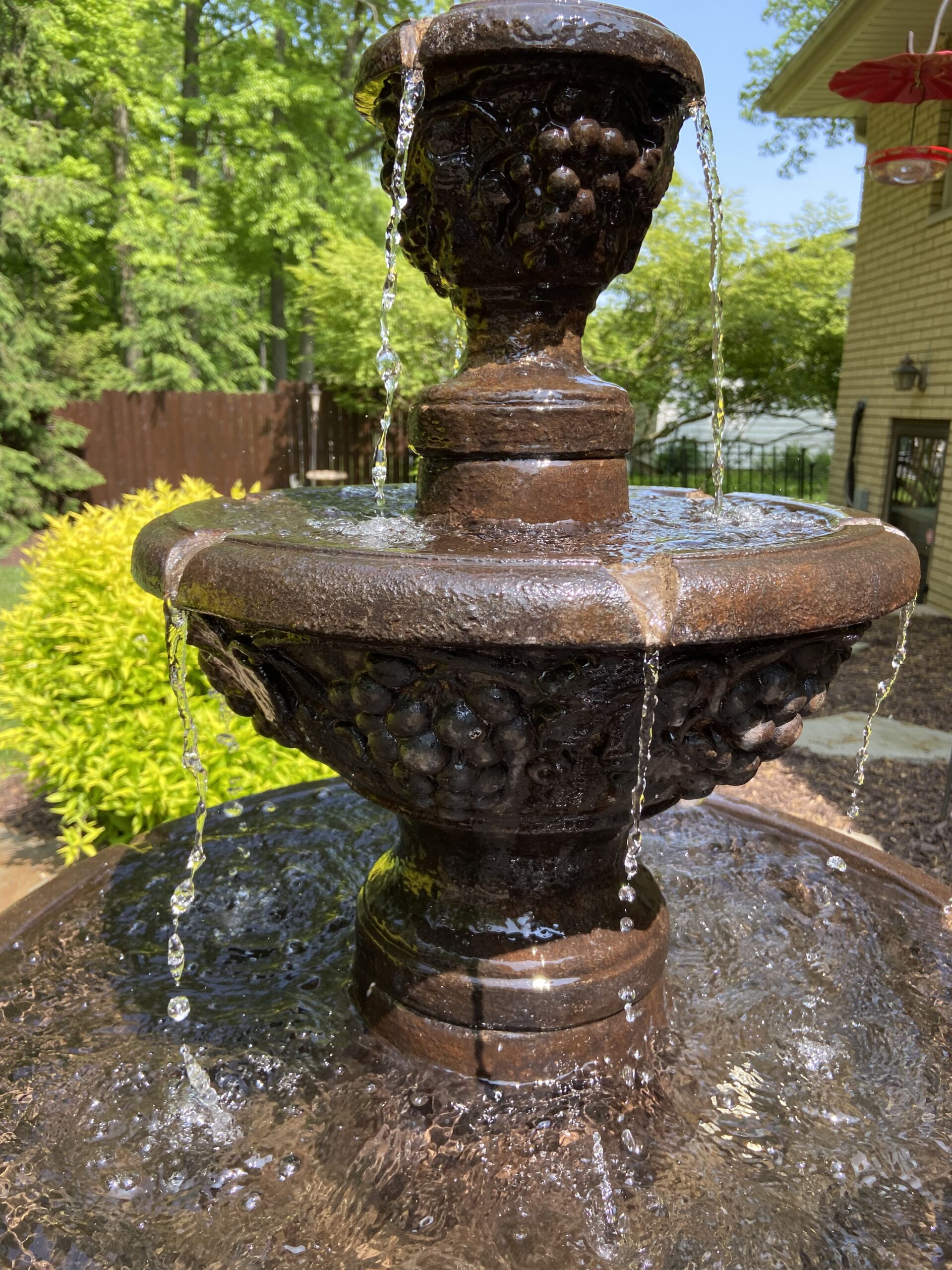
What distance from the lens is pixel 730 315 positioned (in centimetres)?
1499

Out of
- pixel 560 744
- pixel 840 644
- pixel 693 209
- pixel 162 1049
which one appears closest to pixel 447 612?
pixel 560 744

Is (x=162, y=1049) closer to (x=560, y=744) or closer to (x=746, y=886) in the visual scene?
(x=560, y=744)

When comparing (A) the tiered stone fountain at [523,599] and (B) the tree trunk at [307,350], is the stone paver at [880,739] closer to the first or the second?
(A) the tiered stone fountain at [523,599]

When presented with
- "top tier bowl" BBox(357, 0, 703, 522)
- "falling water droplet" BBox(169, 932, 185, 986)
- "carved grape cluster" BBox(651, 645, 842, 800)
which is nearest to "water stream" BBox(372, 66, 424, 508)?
"top tier bowl" BBox(357, 0, 703, 522)

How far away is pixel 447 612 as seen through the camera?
4.75 feet

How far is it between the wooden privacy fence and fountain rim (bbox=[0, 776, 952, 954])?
412 inches

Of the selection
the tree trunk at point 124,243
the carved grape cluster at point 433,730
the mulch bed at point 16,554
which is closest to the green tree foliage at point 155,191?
the tree trunk at point 124,243

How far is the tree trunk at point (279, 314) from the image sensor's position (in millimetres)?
18750

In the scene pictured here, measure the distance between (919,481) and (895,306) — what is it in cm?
212

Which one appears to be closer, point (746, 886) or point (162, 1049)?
point (162, 1049)

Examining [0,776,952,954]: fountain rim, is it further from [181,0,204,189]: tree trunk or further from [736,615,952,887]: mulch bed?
[181,0,204,189]: tree trunk

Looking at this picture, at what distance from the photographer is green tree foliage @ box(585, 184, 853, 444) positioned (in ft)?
46.5

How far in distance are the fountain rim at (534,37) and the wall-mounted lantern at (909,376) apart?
8677 millimetres

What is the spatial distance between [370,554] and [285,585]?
0.16 metres
